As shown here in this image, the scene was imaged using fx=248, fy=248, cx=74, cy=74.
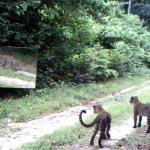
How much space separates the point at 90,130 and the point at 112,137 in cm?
78

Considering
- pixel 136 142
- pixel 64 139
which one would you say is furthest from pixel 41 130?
pixel 136 142

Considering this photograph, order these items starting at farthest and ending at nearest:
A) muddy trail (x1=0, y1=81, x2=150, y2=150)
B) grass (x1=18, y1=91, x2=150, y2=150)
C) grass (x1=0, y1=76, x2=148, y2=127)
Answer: grass (x1=0, y1=76, x2=148, y2=127) → muddy trail (x1=0, y1=81, x2=150, y2=150) → grass (x1=18, y1=91, x2=150, y2=150)

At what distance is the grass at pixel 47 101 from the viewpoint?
29.7 feet

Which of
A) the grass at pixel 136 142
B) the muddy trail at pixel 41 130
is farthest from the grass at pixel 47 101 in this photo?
the grass at pixel 136 142

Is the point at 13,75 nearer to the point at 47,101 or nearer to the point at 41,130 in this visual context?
the point at 47,101

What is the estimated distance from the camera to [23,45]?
11273 mm

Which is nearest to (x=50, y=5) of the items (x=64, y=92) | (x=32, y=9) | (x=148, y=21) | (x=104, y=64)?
(x=32, y=9)

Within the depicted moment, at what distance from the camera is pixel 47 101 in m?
10.9

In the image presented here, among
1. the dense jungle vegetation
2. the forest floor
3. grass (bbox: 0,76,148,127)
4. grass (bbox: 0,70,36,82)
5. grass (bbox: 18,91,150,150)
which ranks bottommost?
grass (bbox: 18,91,150,150)

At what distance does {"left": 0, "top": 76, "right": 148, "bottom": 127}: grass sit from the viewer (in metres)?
9.05

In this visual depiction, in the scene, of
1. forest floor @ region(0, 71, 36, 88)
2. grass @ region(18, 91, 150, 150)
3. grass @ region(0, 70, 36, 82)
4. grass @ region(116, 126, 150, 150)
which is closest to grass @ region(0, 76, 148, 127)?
forest floor @ region(0, 71, 36, 88)

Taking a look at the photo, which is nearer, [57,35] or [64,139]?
[64,139]

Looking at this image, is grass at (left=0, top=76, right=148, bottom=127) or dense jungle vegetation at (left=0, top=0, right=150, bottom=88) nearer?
grass at (left=0, top=76, right=148, bottom=127)

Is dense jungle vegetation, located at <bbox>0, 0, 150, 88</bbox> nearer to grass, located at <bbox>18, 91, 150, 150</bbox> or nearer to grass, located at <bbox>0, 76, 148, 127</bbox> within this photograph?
grass, located at <bbox>0, 76, 148, 127</bbox>
